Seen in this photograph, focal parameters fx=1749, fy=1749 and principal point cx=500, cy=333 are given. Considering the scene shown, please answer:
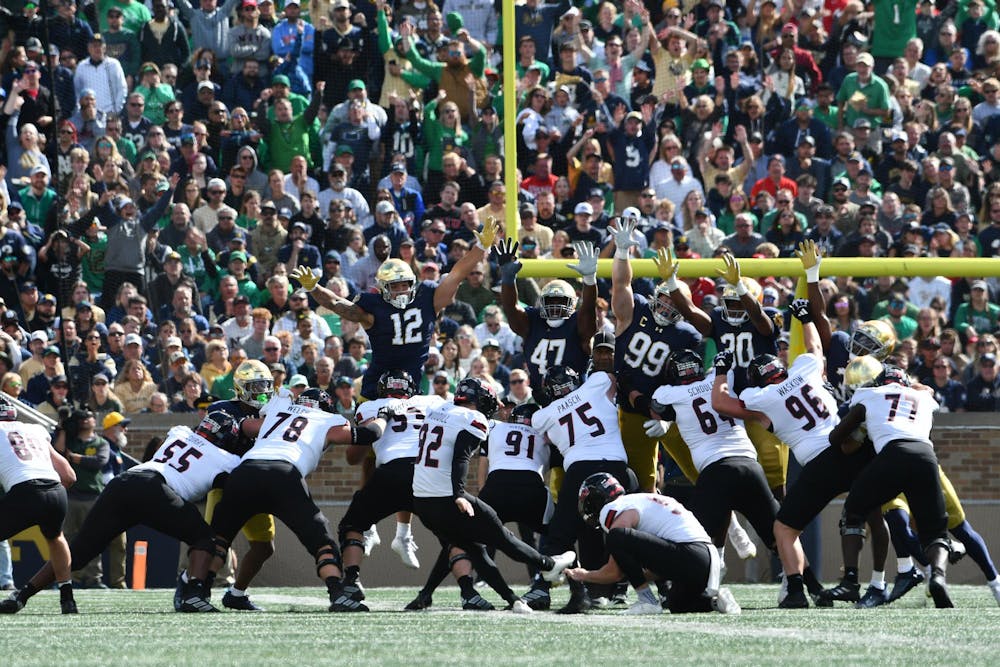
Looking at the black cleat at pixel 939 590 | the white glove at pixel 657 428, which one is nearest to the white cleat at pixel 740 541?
the white glove at pixel 657 428

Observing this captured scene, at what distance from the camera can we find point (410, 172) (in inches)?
610

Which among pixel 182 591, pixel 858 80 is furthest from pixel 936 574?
pixel 858 80

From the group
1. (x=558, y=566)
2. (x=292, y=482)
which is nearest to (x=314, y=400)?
(x=292, y=482)

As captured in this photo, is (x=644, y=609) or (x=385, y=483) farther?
(x=385, y=483)

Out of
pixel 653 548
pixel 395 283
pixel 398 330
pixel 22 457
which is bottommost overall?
pixel 653 548

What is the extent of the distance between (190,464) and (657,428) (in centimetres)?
267

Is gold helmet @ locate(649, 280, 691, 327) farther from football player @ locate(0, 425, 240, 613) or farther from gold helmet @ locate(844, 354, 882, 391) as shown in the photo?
football player @ locate(0, 425, 240, 613)

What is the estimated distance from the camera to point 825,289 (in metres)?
13.9

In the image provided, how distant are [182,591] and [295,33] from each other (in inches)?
303

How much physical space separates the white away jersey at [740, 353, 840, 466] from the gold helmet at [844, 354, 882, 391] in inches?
6.7

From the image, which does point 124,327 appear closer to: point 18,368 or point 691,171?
point 18,368

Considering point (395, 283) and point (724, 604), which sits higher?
point (395, 283)

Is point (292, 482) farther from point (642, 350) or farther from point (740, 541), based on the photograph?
point (740, 541)

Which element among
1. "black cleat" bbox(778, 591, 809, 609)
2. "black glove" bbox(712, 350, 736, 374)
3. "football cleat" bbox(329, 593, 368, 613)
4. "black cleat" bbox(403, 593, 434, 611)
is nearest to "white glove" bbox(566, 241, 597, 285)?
"black glove" bbox(712, 350, 736, 374)
